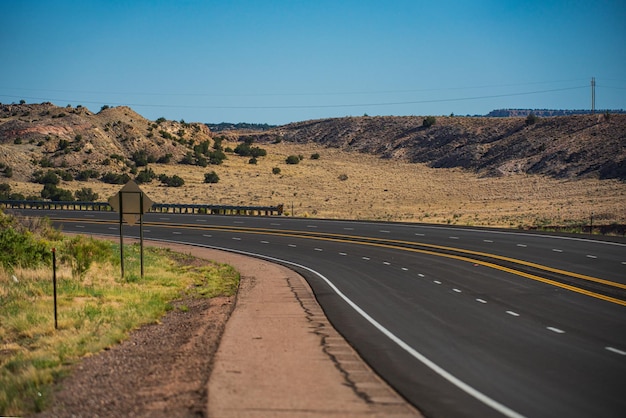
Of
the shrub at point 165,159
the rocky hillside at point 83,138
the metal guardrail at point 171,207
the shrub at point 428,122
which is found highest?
the shrub at point 428,122

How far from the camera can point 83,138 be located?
107625mm

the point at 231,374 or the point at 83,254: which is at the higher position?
the point at 83,254

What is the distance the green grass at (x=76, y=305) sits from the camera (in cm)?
1077

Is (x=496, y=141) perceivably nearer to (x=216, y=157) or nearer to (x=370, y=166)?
(x=370, y=166)

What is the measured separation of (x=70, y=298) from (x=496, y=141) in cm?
10594

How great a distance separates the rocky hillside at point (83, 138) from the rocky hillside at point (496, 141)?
1331 inches

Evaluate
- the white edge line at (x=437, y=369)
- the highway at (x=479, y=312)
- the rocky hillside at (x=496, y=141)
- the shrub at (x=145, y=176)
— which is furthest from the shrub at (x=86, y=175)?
the white edge line at (x=437, y=369)

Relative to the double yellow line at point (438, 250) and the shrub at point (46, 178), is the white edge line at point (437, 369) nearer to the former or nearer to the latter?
the double yellow line at point (438, 250)

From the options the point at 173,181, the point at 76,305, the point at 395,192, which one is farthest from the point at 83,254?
the point at 173,181

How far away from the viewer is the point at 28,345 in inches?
550

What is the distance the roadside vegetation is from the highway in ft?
14.2

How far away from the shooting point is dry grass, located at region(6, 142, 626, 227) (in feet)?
201

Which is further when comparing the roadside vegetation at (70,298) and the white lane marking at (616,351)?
the white lane marking at (616,351)

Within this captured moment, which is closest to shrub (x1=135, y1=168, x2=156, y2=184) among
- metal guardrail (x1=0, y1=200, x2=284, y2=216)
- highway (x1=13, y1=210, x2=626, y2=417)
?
metal guardrail (x1=0, y1=200, x2=284, y2=216)
